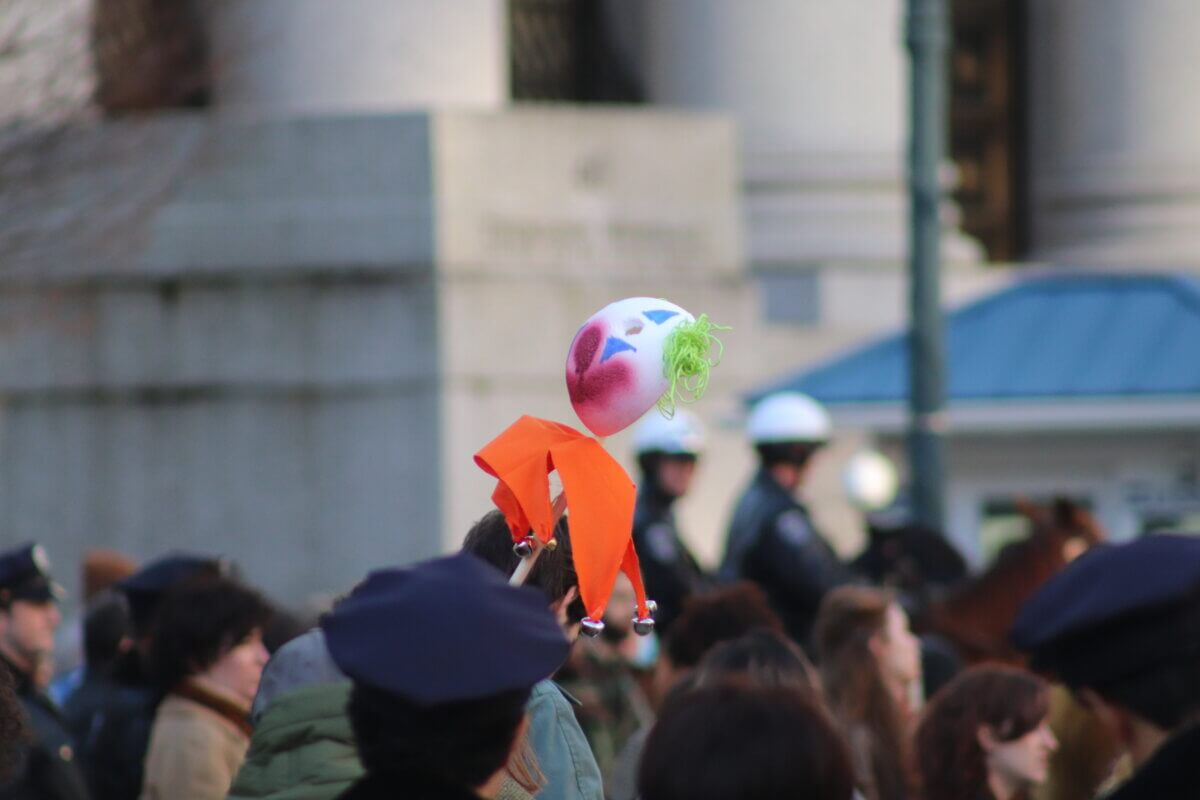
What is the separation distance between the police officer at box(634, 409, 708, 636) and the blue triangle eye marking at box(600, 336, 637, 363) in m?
4.26

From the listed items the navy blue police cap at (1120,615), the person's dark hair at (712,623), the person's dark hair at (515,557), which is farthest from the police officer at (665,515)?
the navy blue police cap at (1120,615)

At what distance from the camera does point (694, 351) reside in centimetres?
381

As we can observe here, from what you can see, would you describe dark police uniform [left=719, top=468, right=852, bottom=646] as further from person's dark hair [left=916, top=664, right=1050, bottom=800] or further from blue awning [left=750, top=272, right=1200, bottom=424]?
blue awning [left=750, top=272, right=1200, bottom=424]

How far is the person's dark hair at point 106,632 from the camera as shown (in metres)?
6.81

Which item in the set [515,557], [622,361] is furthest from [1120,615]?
[515,557]

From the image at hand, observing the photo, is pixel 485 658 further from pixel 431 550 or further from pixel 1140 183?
pixel 1140 183

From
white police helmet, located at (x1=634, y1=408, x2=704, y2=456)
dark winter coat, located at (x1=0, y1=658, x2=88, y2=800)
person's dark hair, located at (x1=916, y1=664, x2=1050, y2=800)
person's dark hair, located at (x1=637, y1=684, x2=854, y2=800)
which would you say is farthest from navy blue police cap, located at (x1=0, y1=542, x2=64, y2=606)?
person's dark hair, located at (x1=637, y1=684, x2=854, y2=800)

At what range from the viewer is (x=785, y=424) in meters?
9.02

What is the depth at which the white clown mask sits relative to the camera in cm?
380

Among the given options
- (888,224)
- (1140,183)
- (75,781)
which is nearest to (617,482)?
(75,781)

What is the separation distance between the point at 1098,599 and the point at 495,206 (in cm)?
1057

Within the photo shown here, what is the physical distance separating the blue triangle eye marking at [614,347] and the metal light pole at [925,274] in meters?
7.01

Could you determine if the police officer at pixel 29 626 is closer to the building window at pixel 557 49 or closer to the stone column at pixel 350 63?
the stone column at pixel 350 63

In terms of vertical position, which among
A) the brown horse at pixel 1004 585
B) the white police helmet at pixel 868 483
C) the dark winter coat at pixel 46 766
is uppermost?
the dark winter coat at pixel 46 766
